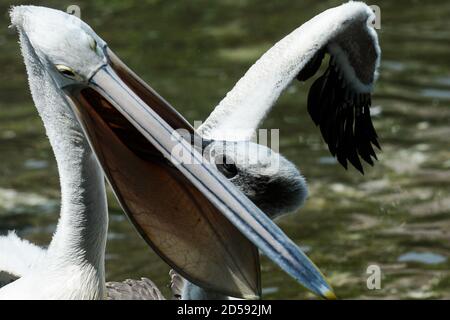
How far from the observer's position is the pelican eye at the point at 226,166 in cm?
450

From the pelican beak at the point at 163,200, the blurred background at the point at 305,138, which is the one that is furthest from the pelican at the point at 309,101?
the blurred background at the point at 305,138

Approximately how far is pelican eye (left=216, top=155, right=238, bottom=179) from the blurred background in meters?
2.18

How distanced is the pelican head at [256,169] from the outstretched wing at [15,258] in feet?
4.61

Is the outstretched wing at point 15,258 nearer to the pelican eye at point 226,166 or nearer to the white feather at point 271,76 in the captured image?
the white feather at point 271,76

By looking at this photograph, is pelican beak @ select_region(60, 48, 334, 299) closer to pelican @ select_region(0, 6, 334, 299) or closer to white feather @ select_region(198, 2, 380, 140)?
pelican @ select_region(0, 6, 334, 299)

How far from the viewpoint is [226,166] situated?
4512 mm

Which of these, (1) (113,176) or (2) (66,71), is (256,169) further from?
(2) (66,71)

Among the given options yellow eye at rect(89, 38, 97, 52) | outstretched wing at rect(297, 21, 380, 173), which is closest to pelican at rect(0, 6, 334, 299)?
yellow eye at rect(89, 38, 97, 52)

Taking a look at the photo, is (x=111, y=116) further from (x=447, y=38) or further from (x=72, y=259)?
(x=447, y=38)

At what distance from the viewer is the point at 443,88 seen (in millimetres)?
9391

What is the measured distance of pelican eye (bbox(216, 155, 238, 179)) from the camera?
4.50m

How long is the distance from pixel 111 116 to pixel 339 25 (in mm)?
1599

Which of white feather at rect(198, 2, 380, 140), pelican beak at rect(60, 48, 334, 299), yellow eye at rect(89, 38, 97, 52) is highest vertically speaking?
white feather at rect(198, 2, 380, 140)
